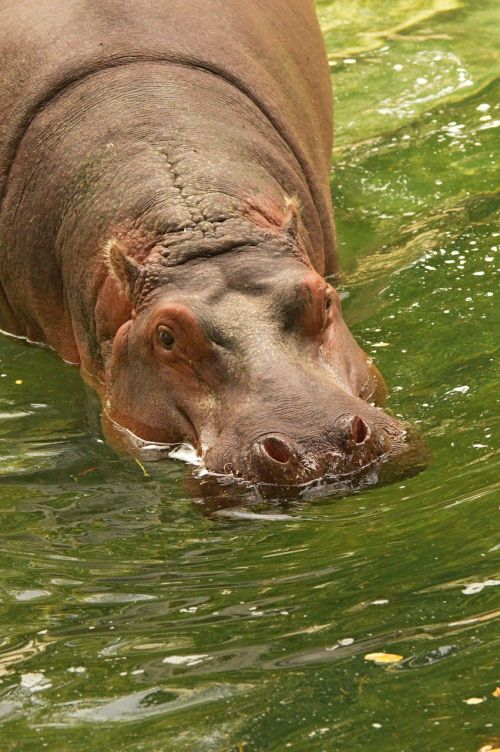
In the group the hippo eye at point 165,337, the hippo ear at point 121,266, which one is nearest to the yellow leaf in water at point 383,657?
the hippo eye at point 165,337

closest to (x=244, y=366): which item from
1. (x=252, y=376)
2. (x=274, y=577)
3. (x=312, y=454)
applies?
(x=252, y=376)

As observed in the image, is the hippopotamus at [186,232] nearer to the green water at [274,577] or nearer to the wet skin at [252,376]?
the wet skin at [252,376]

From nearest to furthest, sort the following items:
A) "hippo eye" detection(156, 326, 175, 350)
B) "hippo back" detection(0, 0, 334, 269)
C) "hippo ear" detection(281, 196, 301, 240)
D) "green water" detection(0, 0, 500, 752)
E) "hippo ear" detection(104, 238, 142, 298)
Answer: "green water" detection(0, 0, 500, 752)
"hippo eye" detection(156, 326, 175, 350)
"hippo ear" detection(104, 238, 142, 298)
"hippo ear" detection(281, 196, 301, 240)
"hippo back" detection(0, 0, 334, 269)

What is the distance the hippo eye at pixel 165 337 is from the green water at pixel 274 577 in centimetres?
44

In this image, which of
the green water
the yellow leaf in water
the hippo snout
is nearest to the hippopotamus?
the hippo snout

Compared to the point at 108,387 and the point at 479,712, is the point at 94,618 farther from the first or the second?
the point at 108,387

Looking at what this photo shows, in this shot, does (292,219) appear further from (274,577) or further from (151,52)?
(274,577)

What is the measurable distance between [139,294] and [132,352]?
0.74ft

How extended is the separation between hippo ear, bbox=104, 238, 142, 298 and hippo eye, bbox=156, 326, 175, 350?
36cm

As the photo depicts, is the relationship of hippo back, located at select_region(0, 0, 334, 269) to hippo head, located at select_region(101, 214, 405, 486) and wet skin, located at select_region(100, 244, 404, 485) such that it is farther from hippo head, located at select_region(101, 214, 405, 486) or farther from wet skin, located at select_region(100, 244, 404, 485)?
wet skin, located at select_region(100, 244, 404, 485)

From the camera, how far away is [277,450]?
4.62 meters

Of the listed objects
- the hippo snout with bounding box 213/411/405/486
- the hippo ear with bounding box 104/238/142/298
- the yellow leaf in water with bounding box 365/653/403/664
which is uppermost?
the hippo ear with bounding box 104/238/142/298

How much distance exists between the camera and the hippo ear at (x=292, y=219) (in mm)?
5703

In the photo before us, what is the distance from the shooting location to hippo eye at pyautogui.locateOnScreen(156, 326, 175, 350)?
5.24 meters
